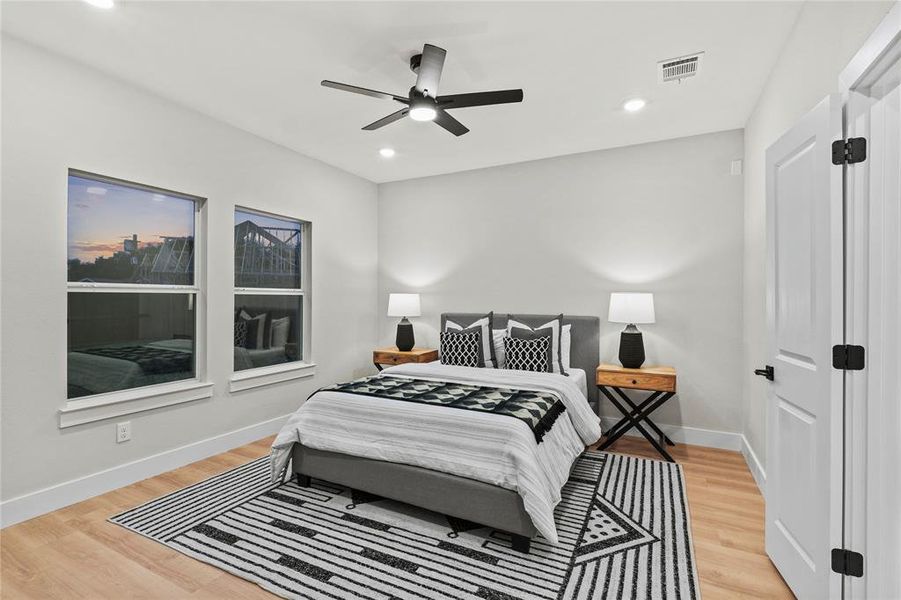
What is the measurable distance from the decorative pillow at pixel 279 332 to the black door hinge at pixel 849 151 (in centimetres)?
436

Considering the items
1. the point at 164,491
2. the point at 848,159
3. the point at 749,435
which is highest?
the point at 848,159

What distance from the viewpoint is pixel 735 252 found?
152 inches

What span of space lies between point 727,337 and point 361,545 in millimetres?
3494

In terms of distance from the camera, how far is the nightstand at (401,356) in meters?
4.98

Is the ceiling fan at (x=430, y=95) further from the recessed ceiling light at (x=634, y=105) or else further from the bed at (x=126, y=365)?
the bed at (x=126, y=365)

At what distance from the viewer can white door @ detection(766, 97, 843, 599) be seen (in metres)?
1.64

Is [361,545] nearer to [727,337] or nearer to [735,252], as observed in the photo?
[727,337]

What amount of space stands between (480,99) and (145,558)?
3035mm

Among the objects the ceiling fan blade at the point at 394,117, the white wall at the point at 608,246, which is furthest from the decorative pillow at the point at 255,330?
the ceiling fan blade at the point at 394,117

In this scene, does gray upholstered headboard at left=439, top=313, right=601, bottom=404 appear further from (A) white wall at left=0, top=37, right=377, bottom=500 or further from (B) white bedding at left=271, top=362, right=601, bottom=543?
(A) white wall at left=0, top=37, right=377, bottom=500

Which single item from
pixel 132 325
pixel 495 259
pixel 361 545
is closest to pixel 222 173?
pixel 132 325

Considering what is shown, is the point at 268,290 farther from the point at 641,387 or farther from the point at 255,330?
the point at 641,387

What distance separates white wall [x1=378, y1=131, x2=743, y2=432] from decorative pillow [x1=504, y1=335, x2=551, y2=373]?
2.39 feet

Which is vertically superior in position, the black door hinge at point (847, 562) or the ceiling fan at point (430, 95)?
the ceiling fan at point (430, 95)
